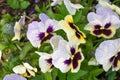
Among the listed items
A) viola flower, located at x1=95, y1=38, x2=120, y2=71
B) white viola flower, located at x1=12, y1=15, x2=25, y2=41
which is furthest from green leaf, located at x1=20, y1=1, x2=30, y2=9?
viola flower, located at x1=95, y1=38, x2=120, y2=71

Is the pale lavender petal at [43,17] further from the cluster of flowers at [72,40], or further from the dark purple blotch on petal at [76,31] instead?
the dark purple blotch on petal at [76,31]

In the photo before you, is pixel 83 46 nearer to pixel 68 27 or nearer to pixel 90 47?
pixel 90 47

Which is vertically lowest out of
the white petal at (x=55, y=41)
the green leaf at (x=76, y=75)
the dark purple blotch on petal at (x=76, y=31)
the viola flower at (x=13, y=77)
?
the viola flower at (x=13, y=77)

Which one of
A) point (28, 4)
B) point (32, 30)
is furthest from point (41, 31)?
point (28, 4)

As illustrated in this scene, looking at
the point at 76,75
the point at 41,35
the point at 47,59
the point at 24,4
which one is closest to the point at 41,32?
the point at 41,35

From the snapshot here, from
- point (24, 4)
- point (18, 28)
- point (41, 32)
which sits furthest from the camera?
point (24, 4)

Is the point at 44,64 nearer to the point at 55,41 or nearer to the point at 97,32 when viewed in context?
the point at 55,41

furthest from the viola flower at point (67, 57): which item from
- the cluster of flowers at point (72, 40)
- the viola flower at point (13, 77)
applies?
the viola flower at point (13, 77)
